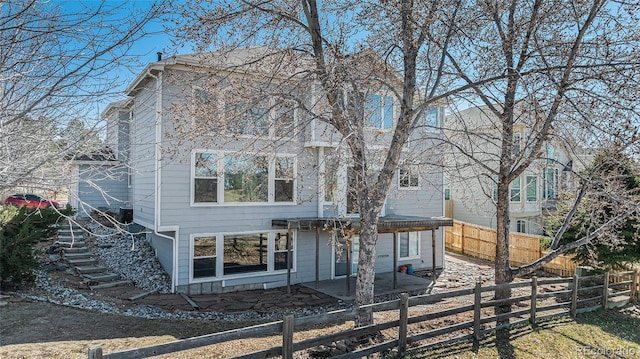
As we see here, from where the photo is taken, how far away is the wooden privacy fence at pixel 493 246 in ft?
47.9

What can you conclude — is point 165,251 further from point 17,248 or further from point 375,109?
point 375,109

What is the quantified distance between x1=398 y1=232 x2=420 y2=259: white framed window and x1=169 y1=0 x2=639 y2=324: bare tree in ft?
24.3

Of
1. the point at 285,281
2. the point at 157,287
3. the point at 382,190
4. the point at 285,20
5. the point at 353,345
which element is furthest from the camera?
the point at 285,281

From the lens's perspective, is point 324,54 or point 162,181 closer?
point 324,54

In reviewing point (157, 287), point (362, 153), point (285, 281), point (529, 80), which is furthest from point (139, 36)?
point (285, 281)

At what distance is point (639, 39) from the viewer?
648 centimetres

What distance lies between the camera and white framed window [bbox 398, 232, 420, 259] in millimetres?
15485

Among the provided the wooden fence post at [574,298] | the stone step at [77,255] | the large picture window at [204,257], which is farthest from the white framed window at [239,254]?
the wooden fence post at [574,298]

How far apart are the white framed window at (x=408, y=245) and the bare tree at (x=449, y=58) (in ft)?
24.3

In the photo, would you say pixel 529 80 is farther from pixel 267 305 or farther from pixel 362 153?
pixel 267 305

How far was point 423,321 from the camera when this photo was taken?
22.7ft

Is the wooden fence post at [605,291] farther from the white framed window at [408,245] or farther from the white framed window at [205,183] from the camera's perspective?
the white framed window at [205,183]

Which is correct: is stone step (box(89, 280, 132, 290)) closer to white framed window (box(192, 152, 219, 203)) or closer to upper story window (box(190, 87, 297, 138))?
white framed window (box(192, 152, 219, 203))

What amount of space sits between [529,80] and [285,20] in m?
4.53
